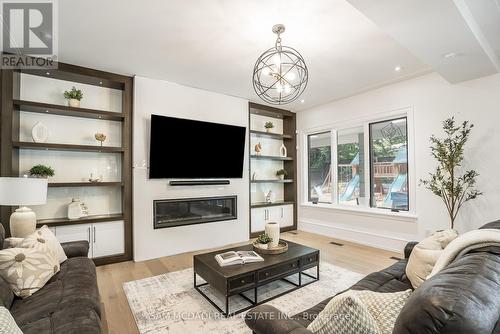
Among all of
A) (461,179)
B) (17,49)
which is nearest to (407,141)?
(461,179)

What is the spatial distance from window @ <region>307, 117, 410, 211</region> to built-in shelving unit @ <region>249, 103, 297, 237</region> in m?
0.49

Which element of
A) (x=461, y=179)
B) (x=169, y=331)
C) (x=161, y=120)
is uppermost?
(x=161, y=120)

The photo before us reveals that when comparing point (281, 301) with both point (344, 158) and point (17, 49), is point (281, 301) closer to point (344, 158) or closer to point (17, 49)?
point (344, 158)

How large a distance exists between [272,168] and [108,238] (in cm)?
373

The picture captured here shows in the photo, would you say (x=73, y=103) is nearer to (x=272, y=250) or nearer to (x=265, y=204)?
(x=272, y=250)

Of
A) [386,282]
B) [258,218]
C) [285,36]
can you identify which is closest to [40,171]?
[285,36]

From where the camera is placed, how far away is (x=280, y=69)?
2627 mm

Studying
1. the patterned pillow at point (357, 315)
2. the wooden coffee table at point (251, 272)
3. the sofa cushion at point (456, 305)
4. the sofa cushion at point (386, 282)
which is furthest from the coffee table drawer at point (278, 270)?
the sofa cushion at point (456, 305)

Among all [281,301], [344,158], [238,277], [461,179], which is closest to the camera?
[238,277]

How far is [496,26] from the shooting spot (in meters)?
2.45

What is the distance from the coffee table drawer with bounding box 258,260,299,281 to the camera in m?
2.54

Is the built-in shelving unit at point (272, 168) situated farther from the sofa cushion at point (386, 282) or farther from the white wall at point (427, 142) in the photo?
the sofa cushion at point (386, 282)

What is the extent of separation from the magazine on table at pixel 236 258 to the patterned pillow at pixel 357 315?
1.49m

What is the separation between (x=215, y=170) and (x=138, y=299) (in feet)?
8.18
